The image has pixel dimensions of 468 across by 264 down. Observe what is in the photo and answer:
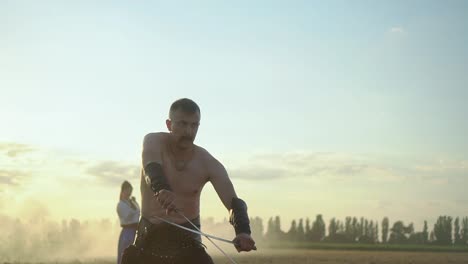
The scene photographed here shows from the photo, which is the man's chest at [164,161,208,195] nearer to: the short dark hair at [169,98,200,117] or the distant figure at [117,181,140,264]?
the short dark hair at [169,98,200,117]

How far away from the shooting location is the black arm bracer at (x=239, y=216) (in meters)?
5.93

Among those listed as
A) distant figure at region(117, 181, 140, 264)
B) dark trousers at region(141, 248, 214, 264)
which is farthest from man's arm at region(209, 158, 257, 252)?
distant figure at region(117, 181, 140, 264)

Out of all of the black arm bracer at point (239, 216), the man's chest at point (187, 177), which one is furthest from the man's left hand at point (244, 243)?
the man's chest at point (187, 177)

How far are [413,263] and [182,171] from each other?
96.9 feet

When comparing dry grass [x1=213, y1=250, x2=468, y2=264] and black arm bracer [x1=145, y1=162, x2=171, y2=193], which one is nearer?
black arm bracer [x1=145, y1=162, x2=171, y2=193]

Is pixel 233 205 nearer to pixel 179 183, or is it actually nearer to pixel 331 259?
pixel 179 183

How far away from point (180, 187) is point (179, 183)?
0.12 ft

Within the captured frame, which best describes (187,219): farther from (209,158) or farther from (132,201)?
(132,201)

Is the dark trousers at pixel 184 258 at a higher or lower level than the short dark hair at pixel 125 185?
lower

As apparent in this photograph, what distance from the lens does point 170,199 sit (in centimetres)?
555

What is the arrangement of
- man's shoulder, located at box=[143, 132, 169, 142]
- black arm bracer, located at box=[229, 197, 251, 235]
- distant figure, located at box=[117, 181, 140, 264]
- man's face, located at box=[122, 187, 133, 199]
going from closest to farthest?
black arm bracer, located at box=[229, 197, 251, 235] → man's shoulder, located at box=[143, 132, 169, 142] → distant figure, located at box=[117, 181, 140, 264] → man's face, located at box=[122, 187, 133, 199]

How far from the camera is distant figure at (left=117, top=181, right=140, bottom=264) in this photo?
17375 millimetres

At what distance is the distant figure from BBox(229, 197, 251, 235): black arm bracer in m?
11.5

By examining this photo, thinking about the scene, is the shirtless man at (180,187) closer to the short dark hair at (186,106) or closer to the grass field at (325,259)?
the short dark hair at (186,106)
